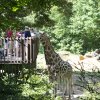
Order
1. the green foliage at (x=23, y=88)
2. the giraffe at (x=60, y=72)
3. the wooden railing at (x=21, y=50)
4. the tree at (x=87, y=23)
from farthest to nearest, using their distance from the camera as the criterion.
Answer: the tree at (x=87, y=23) < the wooden railing at (x=21, y=50) < the giraffe at (x=60, y=72) < the green foliage at (x=23, y=88)

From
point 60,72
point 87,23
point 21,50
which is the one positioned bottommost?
point 60,72

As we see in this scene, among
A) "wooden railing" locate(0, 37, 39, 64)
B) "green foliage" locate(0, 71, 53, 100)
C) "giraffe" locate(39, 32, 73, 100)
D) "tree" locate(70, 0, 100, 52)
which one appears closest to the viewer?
"green foliage" locate(0, 71, 53, 100)

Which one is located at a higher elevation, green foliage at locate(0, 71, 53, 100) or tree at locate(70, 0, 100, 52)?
tree at locate(70, 0, 100, 52)

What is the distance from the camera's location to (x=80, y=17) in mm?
30031

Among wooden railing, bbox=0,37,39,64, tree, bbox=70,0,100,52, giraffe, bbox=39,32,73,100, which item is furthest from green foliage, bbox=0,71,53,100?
Answer: tree, bbox=70,0,100,52

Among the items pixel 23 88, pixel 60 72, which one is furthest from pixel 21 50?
pixel 23 88

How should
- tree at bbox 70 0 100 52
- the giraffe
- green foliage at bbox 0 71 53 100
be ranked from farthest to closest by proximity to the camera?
tree at bbox 70 0 100 52, the giraffe, green foliage at bbox 0 71 53 100

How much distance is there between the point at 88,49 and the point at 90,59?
8402 mm

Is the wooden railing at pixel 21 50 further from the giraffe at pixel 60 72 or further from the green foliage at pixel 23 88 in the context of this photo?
the green foliage at pixel 23 88

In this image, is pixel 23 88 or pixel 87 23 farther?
pixel 87 23

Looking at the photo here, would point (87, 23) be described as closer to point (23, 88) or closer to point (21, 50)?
point (21, 50)

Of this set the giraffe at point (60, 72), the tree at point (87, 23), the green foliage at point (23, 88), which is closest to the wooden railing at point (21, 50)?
the giraffe at point (60, 72)

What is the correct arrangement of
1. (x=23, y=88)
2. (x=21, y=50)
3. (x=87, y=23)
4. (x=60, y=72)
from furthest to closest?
(x=87, y=23) < (x=21, y=50) < (x=60, y=72) < (x=23, y=88)

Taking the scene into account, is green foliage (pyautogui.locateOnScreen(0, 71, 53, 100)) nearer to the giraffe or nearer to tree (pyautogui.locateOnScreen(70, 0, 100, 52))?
the giraffe
